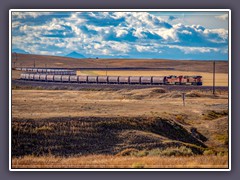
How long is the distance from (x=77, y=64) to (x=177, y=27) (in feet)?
15.0

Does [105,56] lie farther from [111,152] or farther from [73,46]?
[111,152]

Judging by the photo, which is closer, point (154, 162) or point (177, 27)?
point (154, 162)

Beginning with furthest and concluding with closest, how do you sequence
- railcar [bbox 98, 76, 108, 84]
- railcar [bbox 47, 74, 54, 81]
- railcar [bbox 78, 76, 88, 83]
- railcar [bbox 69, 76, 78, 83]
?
1. railcar [bbox 78, 76, 88, 83]
2. railcar [bbox 69, 76, 78, 83]
3. railcar [bbox 47, 74, 54, 81]
4. railcar [bbox 98, 76, 108, 84]

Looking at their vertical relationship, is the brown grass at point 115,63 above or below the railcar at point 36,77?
above

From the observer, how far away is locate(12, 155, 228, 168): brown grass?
64.0 ft

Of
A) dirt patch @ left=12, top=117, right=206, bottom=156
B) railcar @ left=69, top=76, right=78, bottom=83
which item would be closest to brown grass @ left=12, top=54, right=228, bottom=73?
railcar @ left=69, top=76, right=78, bottom=83

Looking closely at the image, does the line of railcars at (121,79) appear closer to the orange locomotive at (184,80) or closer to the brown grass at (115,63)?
the orange locomotive at (184,80)

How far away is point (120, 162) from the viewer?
19609 millimetres

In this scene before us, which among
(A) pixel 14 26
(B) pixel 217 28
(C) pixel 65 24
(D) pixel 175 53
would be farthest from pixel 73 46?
(B) pixel 217 28

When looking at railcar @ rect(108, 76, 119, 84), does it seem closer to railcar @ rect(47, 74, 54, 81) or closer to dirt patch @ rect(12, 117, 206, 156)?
dirt patch @ rect(12, 117, 206, 156)

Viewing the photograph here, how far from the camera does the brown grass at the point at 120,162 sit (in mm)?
19516
